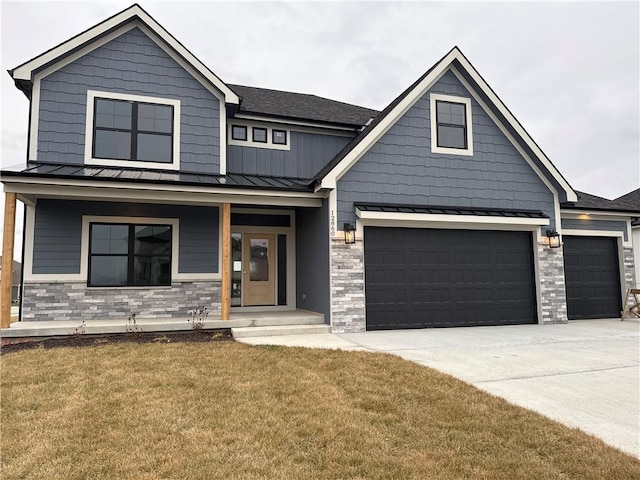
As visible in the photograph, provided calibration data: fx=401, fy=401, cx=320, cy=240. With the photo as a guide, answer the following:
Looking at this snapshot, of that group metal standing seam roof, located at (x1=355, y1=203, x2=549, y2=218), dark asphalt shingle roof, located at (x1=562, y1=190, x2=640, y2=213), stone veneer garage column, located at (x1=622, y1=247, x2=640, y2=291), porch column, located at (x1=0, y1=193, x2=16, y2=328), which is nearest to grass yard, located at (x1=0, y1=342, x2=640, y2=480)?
porch column, located at (x1=0, y1=193, x2=16, y2=328)

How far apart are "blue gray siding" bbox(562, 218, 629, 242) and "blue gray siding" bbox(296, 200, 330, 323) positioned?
7522 millimetres

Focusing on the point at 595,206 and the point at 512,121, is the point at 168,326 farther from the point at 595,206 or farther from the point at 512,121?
the point at 595,206

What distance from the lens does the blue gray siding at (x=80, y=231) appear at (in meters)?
9.37

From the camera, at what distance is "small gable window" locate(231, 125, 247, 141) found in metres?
11.7

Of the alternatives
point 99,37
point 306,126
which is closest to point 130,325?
point 99,37

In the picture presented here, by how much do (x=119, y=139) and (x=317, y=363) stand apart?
765 centimetres

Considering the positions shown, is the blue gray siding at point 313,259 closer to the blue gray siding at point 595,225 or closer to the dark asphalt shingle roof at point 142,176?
the dark asphalt shingle roof at point 142,176

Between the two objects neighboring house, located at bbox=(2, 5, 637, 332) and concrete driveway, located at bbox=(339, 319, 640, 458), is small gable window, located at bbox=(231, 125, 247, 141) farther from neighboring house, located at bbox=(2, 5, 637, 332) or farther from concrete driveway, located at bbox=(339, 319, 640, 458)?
concrete driveway, located at bbox=(339, 319, 640, 458)

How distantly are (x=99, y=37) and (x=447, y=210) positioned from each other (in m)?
9.80

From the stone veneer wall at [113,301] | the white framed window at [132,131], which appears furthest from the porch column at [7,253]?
the white framed window at [132,131]

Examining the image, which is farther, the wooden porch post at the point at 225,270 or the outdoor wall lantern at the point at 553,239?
the outdoor wall lantern at the point at 553,239

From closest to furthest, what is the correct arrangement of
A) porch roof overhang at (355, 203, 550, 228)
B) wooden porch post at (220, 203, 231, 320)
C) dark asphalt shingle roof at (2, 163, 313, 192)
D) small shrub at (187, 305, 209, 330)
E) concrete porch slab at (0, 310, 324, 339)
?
concrete porch slab at (0, 310, 324, 339)
dark asphalt shingle roof at (2, 163, 313, 192)
small shrub at (187, 305, 209, 330)
wooden porch post at (220, 203, 231, 320)
porch roof overhang at (355, 203, 550, 228)

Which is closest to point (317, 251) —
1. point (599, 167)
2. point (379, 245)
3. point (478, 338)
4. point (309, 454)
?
point (379, 245)

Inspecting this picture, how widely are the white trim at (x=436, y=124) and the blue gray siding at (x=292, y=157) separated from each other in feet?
10.3
